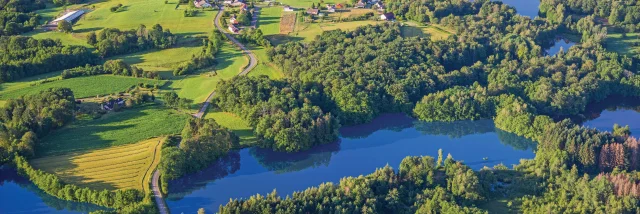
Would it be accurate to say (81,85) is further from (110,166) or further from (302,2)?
(302,2)

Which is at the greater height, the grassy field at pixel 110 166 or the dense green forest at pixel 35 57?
the dense green forest at pixel 35 57

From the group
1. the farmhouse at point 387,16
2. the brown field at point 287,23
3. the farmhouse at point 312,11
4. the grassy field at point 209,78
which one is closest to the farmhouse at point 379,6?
the farmhouse at point 387,16

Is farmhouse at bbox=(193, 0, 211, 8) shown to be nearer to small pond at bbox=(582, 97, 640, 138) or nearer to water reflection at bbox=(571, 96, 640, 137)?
water reflection at bbox=(571, 96, 640, 137)

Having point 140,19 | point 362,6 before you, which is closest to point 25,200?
point 140,19

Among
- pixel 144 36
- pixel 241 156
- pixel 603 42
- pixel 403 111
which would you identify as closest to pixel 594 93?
pixel 603 42

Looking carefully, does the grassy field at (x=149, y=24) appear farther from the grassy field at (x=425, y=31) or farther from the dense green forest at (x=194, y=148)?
the grassy field at (x=425, y=31)

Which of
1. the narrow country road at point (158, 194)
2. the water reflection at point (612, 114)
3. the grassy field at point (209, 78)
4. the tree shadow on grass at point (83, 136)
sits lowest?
the narrow country road at point (158, 194)

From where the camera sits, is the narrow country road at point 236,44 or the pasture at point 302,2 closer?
the narrow country road at point 236,44
